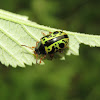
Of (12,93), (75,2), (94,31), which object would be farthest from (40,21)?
(12,93)

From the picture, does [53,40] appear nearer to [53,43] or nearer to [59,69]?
[53,43]

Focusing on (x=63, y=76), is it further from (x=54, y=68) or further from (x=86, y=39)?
(x=86, y=39)

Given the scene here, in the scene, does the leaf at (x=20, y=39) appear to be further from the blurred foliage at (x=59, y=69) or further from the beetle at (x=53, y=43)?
the blurred foliage at (x=59, y=69)

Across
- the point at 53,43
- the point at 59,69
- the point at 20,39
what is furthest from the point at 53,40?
the point at 59,69

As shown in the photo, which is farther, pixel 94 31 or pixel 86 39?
pixel 94 31

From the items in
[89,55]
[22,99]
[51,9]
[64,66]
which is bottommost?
[22,99]

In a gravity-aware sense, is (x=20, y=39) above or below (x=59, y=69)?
above

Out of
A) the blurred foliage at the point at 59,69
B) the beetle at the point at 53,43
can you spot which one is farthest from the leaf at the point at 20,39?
the blurred foliage at the point at 59,69
